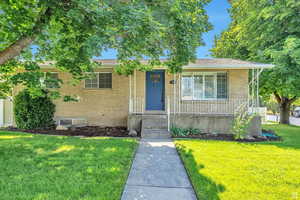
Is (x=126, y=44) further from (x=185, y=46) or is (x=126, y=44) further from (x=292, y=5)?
(x=292, y=5)

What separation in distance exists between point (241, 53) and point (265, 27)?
2.99 m

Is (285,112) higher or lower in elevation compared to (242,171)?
higher

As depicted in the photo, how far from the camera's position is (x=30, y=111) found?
7.90 metres

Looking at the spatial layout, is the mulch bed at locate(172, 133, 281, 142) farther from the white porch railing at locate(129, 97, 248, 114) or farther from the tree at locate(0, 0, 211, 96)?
the tree at locate(0, 0, 211, 96)

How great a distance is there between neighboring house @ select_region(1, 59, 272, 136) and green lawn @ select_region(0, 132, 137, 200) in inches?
142

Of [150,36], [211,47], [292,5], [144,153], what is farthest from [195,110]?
[211,47]

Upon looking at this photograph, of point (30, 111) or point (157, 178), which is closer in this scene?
point (157, 178)

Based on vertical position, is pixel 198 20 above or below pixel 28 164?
above

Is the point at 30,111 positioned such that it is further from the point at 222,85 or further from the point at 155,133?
the point at 222,85

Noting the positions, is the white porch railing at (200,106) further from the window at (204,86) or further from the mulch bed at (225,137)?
the mulch bed at (225,137)

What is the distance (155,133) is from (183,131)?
1.35 meters

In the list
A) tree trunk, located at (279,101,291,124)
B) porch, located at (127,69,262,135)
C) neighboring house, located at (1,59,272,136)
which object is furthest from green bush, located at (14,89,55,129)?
tree trunk, located at (279,101,291,124)

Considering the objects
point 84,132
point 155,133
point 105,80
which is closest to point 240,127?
point 155,133

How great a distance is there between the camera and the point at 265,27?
33.5 ft
